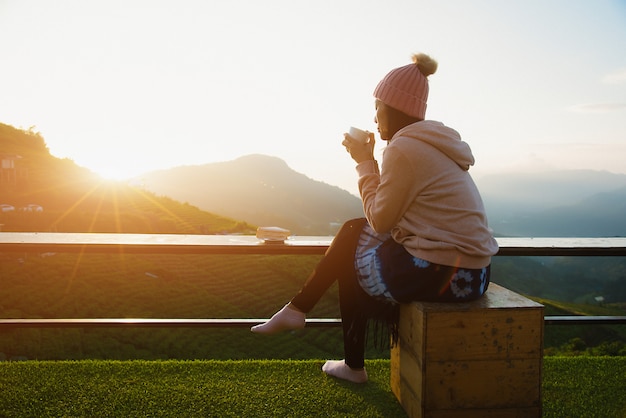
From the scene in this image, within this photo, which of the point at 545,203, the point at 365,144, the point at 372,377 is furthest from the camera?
the point at 545,203

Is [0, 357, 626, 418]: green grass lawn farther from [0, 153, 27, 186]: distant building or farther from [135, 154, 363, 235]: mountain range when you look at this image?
[135, 154, 363, 235]: mountain range

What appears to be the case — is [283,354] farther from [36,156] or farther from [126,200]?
[36,156]

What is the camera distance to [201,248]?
2412 mm

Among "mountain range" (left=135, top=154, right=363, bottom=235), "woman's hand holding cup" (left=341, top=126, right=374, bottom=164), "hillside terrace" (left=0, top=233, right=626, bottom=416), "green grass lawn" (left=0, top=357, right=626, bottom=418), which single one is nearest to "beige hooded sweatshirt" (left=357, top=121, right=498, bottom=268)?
"woman's hand holding cup" (left=341, top=126, right=374, bottom=164)

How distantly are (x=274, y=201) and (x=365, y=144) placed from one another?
6713 cm

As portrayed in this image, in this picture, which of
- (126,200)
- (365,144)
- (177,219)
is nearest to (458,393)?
(365,144)

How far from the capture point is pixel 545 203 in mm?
136125

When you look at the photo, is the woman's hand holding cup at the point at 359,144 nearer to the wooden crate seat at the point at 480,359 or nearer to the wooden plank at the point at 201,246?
the wooden plank at the point at 201,246

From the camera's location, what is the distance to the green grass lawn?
2102mm

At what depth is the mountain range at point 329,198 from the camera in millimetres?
59875

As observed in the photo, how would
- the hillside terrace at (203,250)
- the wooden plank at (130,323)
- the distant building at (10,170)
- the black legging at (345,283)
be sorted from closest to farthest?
the black legging at (345,283) < the hillside terrace at (203,250) < the wooden plank at (130,323) < the distant building at (10,170)

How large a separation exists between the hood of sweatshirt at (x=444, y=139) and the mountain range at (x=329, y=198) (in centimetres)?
1427

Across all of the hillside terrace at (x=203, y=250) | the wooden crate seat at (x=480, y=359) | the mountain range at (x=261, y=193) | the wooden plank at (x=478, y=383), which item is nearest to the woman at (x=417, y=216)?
the wooden crate seat at (x=480, y=359)

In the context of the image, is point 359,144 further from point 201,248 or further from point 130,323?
point 130,323
